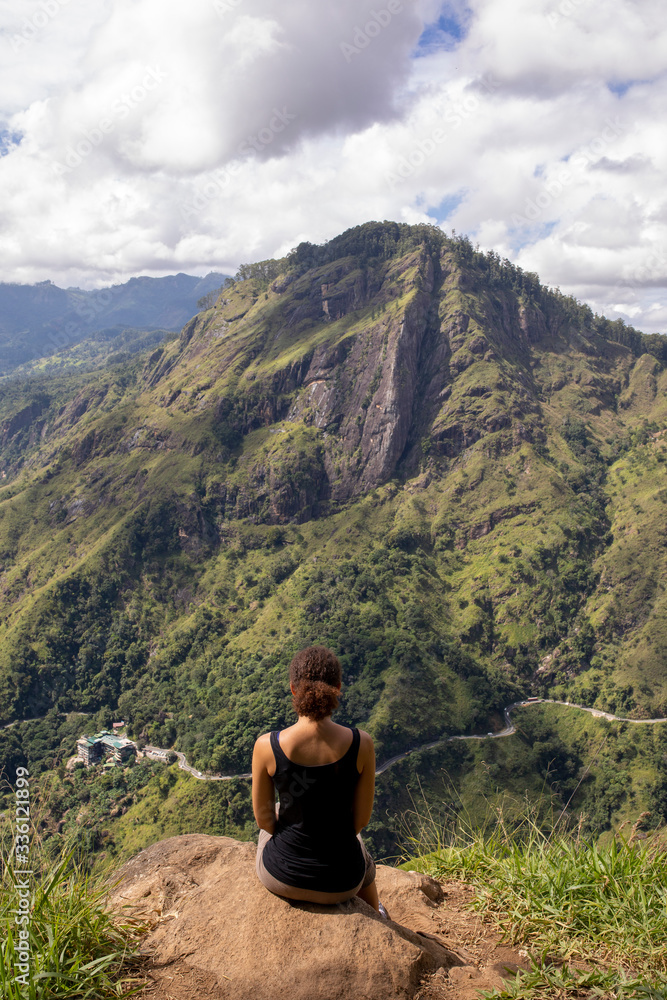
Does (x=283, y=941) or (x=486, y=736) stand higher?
(x=283, y=941)

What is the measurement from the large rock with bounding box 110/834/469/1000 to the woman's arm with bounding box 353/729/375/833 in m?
0.59

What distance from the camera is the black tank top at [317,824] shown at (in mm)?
3627

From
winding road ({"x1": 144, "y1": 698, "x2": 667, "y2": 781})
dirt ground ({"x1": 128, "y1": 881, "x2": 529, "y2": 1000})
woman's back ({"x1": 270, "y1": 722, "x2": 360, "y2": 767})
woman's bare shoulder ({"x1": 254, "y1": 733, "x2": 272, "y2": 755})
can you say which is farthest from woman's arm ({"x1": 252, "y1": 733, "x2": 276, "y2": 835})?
winding road ({"x1": 144, "y1": 698, "x2": 667, "y2": 781})

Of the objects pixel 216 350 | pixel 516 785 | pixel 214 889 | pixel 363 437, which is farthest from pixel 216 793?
pixel 216 350

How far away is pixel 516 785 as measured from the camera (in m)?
53.8

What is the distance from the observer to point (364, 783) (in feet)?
12.6

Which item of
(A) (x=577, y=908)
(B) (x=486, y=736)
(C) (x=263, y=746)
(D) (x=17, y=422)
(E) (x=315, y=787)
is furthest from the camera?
(D) (x=17, y=422)

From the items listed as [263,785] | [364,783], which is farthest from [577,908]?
[263,785]

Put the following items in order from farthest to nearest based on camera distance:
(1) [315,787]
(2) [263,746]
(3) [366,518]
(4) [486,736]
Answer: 1. (3) [366,518]
2. (4) [486,736]
3. (2) [263,746]
4. (1) [315,787]

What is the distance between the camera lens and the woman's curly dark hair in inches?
144

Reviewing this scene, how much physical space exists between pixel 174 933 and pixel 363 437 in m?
98.8

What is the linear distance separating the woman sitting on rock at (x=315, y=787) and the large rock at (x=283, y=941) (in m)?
0.19

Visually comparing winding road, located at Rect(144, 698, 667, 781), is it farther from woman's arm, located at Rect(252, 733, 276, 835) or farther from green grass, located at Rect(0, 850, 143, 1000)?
woman's arm, located at Rect(252, 733, 276, 835)

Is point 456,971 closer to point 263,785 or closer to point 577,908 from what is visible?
point 577,908
